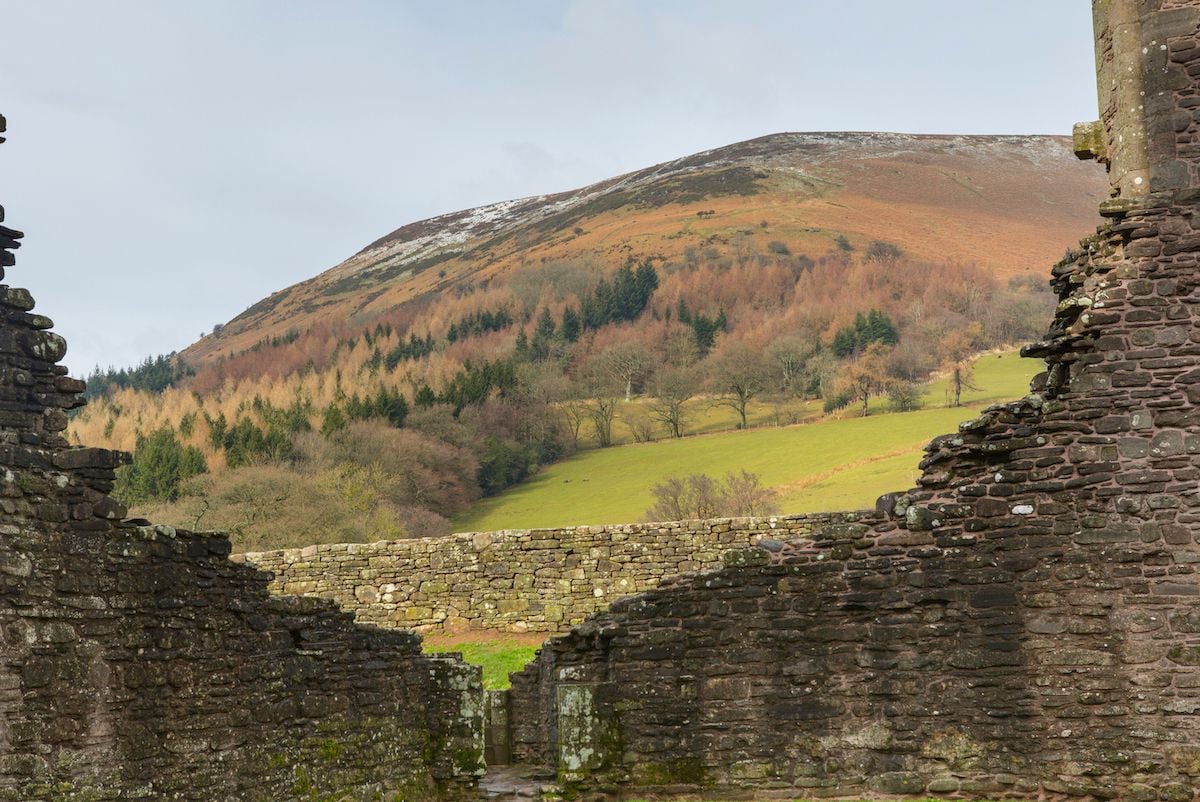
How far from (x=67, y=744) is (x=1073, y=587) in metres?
8.89

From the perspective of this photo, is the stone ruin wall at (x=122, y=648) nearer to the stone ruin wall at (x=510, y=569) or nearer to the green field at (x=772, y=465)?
the stone ruin wall at (x=510, y=569)

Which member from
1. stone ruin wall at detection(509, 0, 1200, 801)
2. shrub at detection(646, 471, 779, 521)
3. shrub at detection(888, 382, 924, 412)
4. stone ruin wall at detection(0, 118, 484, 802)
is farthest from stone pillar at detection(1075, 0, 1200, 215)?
shrub at detection(888, 382, 924, 412)

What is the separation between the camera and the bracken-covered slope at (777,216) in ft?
441

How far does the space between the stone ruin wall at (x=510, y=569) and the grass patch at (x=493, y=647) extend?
211 millimetres

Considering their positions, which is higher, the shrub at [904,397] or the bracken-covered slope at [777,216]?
the bracken-covered slope at [777,216]

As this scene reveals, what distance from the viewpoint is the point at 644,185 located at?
6777 inches

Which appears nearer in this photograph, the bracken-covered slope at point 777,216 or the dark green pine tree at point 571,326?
the dark green pine tree at point 571,326

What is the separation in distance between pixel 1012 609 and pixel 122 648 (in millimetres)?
7969

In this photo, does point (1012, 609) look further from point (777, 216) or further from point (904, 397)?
point (777, 216)

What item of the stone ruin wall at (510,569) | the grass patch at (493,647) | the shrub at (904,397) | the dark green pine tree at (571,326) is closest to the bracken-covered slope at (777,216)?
the dark green pine tree at (571,326)

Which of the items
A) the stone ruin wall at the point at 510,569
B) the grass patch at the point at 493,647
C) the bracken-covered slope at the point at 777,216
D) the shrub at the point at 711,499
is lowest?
the grass patch at the point at 493,647

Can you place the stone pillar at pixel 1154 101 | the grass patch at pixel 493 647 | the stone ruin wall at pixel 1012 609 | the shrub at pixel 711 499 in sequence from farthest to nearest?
the shrub at pixel 711 499 < the grass patch at pixel 493 647 < the stone pillar at pixel 1154 101 < the stone ruin wall at pixel 1012 609

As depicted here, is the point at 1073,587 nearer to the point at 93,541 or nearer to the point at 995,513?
the point at 995,513

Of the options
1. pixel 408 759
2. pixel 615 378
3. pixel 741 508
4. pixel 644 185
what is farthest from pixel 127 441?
pixel 644 185
